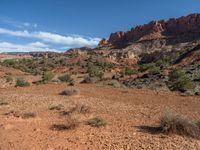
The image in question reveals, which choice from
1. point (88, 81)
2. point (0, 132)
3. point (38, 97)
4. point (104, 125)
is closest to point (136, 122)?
point (104, 125)

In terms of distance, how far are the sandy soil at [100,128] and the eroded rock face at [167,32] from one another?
98617 mm

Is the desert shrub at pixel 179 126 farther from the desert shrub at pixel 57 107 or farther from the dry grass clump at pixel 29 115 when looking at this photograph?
the desert shrub at pixel 57 107

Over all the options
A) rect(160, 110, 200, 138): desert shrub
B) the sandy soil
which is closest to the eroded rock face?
the sandy soil

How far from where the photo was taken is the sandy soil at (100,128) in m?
8.54

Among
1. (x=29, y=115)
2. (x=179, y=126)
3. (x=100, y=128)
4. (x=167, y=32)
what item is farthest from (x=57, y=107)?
(x=167, y=32)

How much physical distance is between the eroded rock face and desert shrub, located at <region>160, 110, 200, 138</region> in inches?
4088

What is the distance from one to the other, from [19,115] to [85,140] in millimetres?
3963

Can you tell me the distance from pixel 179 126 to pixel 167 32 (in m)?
129

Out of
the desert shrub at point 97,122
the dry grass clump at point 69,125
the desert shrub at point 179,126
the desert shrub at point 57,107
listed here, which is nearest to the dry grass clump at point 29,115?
the dry grass clump at point 69,125

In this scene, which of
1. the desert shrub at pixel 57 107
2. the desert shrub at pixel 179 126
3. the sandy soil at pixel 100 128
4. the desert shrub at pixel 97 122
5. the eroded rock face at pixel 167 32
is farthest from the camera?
the eroded rock face at pixel 167 32

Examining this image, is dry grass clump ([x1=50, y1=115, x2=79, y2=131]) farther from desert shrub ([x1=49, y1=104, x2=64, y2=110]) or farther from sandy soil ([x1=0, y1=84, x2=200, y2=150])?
desert shrub ([x1=49, y1=104, x2=64, y2=110])

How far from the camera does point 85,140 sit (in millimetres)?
8977

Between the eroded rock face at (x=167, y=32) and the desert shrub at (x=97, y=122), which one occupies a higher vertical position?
the eroded rock face at (x=167, y=32)

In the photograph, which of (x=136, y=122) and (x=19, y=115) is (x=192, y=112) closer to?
(x=136, y=122)
